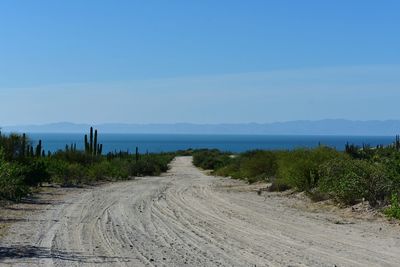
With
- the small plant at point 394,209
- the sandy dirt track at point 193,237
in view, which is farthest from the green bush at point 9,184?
the small plant at point 394,209

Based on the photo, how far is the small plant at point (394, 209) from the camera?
1938 centimetres

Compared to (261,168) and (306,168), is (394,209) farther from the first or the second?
(261,168)

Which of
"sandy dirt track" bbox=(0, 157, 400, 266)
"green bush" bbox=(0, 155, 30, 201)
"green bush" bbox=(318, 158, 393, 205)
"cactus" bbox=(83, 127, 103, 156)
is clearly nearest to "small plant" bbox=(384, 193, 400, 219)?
"sandy dirt track" bbox=(0, 157, 400, 266)

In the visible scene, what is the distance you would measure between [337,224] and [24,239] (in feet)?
29.8

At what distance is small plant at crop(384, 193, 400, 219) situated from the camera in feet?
63.6

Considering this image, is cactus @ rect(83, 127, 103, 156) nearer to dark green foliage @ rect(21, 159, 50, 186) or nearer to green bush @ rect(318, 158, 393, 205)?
dark green foliage @ rect(21, 159, 50, 186)

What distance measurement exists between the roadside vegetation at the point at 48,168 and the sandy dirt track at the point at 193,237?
6.72ft

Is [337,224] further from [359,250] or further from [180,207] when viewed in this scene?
[180,207]

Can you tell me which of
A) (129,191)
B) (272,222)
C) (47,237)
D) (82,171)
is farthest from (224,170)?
(47,237)

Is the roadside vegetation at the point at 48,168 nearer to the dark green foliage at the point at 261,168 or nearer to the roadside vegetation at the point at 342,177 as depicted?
the dark green foliage at the point at 261,168

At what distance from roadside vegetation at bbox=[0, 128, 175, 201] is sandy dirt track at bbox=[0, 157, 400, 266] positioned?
2.05 meters

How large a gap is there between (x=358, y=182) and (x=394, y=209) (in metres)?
3.21

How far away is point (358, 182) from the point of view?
2273 centimetres

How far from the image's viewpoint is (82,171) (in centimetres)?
4162
